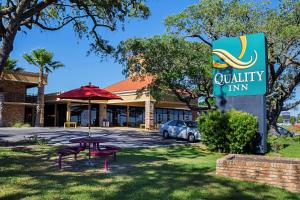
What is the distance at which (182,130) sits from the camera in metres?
22.5

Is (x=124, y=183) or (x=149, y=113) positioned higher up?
(x=149, y=113)

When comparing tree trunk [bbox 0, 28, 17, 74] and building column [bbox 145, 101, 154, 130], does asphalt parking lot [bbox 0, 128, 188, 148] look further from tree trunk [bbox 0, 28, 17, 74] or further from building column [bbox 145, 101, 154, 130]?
building column [bbox 145, 101, 154, 130]

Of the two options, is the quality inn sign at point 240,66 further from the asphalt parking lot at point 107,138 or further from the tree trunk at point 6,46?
the tree trunk at point 6,46

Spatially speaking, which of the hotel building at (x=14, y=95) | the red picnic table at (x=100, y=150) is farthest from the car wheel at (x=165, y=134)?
the hotel building at (x=14, y=95)

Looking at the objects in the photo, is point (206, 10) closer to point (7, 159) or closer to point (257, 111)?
point (257, 111)

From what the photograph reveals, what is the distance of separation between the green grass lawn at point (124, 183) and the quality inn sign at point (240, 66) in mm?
4964

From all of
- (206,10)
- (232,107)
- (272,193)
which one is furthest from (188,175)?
(206,10)

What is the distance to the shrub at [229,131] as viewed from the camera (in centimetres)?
1334

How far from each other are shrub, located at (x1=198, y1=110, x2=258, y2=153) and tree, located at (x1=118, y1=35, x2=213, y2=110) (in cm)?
588

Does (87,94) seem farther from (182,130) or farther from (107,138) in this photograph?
(182,130)

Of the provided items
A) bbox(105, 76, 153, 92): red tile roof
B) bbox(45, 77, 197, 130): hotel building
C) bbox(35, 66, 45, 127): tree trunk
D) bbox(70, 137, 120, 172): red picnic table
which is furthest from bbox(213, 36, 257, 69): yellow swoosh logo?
bbox(35, 66, 45, 127): tree trunk

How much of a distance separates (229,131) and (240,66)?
2906 millimetres

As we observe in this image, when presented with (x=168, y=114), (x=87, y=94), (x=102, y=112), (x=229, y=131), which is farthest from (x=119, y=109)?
(x=87, y=94)

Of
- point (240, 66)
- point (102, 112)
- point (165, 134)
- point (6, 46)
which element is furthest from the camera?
point (102, 112)
